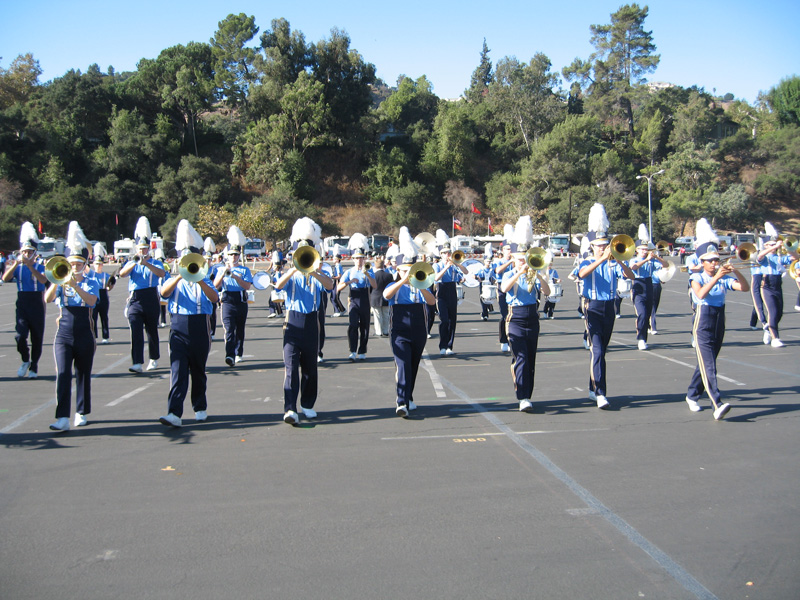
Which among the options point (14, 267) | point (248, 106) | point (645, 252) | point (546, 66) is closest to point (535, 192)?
point (546, 66)

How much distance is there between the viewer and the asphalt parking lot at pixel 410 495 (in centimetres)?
410

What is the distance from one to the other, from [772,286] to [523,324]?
312 inches

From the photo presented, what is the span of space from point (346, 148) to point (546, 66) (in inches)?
1139

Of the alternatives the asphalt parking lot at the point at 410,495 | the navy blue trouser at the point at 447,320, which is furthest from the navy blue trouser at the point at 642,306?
the navy blue trouser at the point at 447,320

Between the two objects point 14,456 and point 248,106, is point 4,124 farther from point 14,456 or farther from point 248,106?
point 14,456

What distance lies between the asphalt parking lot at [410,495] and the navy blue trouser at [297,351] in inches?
17.5

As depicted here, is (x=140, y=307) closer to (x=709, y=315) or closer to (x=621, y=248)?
(x=621, y=248)

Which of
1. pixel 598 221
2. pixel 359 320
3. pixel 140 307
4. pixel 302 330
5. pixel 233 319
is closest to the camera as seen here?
pixel 302 330

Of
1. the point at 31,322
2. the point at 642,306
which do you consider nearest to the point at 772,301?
the point at 642,306

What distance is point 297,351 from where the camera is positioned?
7793 millimetres

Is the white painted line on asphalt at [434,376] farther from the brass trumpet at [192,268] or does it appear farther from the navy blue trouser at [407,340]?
the brass trumpet at [192,268]

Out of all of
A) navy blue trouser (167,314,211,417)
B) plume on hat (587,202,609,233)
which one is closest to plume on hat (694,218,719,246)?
plume on hat (587,202,609,233)

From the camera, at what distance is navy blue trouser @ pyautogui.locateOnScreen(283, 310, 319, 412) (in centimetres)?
771

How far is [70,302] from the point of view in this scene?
24.9 feet
